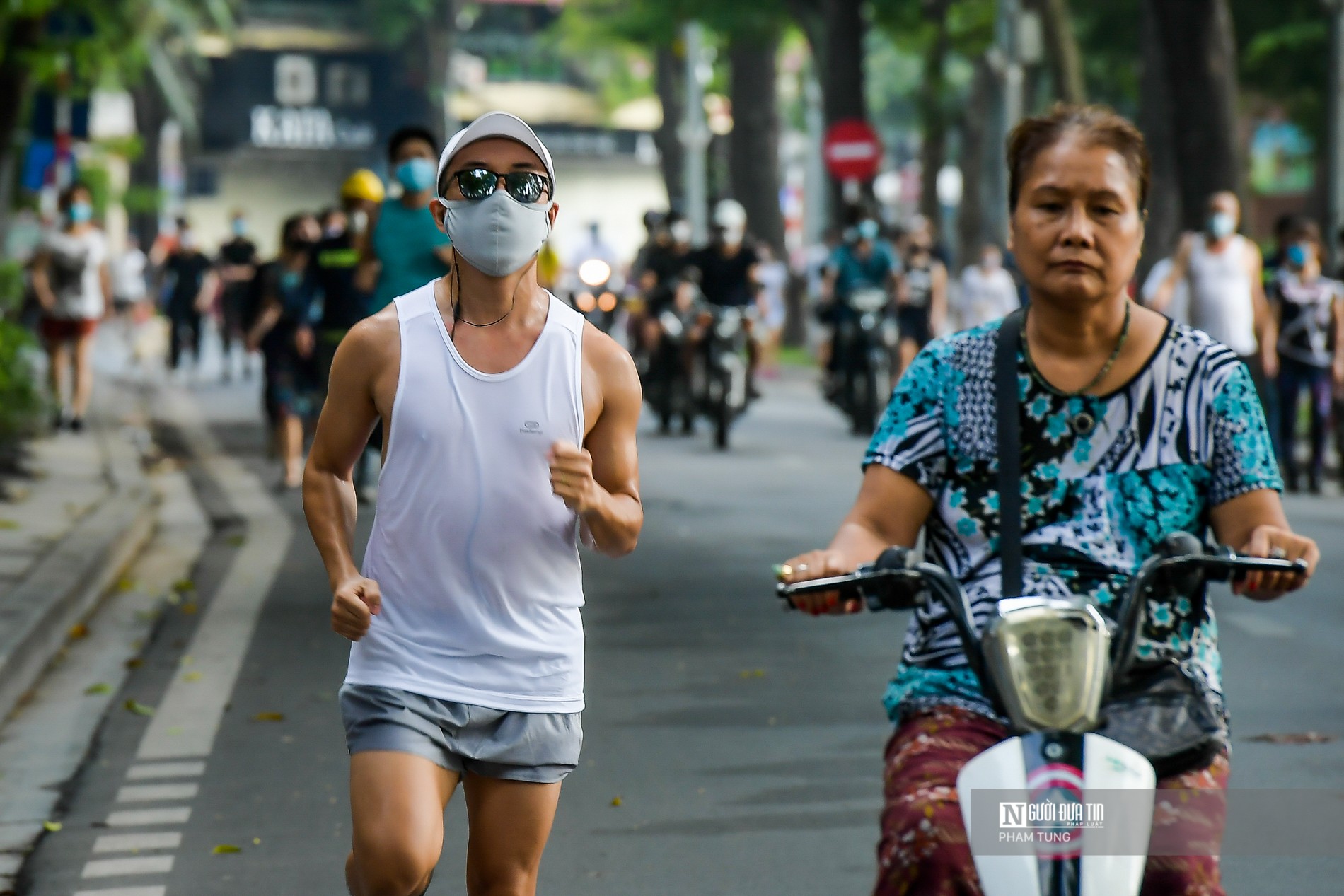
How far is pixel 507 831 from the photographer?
408 cm

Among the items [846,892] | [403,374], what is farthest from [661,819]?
[403,374]

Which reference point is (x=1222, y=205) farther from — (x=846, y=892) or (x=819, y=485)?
(x=846, y=892)

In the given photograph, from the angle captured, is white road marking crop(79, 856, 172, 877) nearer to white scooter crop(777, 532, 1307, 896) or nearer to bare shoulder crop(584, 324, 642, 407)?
bare shoulder crop(584, 324, 642, 407)

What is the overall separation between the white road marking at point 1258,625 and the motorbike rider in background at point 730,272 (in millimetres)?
9517

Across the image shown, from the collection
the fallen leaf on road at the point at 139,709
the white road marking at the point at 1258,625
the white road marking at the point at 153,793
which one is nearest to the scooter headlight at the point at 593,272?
the white road marking at the point at 1258,625

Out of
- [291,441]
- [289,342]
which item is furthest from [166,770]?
[289,342]

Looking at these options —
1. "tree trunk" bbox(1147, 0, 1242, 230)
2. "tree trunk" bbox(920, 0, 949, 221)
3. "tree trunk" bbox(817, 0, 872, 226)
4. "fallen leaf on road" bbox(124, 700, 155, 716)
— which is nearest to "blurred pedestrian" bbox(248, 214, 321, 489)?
"fallen leaf on road" bbox(124, 700, 155, 716)

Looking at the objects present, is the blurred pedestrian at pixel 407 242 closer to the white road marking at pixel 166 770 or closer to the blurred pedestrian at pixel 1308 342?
the white road marking at pixel 166 770

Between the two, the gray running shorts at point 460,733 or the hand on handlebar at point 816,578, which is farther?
the gray running shorts at point 460,733

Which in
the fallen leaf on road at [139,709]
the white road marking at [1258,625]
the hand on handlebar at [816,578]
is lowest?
the fallen leaf on road at [139,709]

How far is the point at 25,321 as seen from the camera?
27859 millimetres

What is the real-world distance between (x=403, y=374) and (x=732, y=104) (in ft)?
114

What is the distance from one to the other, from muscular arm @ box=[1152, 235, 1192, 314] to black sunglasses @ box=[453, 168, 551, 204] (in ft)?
35.6

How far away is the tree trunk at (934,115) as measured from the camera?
3453cm
